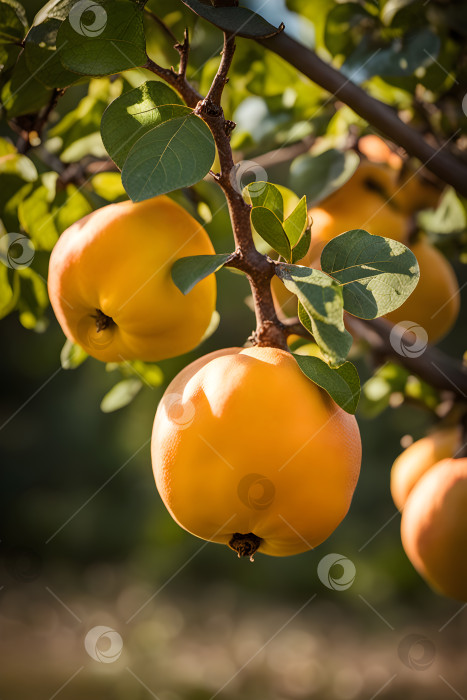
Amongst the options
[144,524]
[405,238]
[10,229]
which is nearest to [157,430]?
[10,229]

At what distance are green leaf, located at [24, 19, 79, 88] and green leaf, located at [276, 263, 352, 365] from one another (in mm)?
190

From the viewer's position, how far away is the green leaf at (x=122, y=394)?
582 millimetres

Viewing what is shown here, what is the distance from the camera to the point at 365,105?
17.1 inches

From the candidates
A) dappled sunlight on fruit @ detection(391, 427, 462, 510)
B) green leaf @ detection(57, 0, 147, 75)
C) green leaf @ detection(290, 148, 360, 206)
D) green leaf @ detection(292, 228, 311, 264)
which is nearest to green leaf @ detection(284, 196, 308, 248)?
green leaf @ detection(292, 228, 311, 264)

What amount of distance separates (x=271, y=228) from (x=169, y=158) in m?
0.06

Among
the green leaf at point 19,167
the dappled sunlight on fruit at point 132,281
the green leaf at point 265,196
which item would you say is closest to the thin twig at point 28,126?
the green leaf at point 19,167

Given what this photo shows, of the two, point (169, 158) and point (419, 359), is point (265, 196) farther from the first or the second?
point (419, 359)

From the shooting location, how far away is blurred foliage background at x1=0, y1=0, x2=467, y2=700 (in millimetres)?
1232

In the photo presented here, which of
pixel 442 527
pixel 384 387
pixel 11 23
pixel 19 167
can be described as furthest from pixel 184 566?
pixel 11 23

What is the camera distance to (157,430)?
0.35 metres

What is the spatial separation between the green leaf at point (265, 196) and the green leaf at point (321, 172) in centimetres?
22

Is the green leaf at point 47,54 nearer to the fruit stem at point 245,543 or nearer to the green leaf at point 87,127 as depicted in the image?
the green leaf at point 87,127

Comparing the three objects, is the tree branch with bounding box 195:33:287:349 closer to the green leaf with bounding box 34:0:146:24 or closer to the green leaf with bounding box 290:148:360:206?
the green leaf with bounding box 34:0:146:24

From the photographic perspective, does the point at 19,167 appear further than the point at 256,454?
Yes
